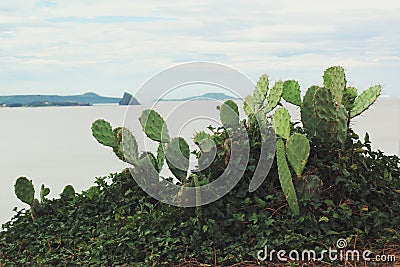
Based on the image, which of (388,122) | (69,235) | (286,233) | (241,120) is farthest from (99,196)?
(388,122)

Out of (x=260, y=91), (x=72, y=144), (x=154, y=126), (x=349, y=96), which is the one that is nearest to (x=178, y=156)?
(x=154, y=126)

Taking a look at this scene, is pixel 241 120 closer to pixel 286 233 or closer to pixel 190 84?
pixel 190 84

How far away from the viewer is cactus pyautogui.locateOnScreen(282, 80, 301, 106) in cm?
402

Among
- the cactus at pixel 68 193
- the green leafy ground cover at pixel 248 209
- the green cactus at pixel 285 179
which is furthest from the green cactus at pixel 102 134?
the green cactus at pixel 285 179

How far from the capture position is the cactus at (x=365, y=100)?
3883 millimetres

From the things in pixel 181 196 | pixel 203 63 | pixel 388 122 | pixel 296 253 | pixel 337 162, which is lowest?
pixel 296 253

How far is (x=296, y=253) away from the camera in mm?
3354

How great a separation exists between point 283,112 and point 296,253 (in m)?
0.78

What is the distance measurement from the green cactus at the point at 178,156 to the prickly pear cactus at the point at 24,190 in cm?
94

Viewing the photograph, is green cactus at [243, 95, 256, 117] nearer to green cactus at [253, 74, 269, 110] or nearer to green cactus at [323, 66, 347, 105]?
green cactus at [253, 74, 269, 110]

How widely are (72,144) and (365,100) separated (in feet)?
13.0

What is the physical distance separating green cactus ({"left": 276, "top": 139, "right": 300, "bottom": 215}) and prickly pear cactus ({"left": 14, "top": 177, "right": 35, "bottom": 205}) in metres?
1.64

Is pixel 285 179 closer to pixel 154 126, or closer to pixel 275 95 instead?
pixel 275 95

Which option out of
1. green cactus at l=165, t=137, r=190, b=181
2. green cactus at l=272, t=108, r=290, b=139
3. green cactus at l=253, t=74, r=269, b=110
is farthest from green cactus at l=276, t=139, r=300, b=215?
green cactus at l=165, t=137, r=190, b=181
